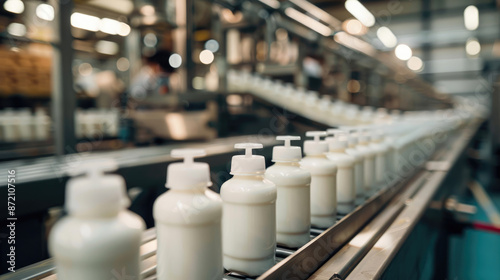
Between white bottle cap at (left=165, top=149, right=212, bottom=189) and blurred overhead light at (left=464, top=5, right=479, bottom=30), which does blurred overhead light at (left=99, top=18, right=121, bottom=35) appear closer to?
white bottle cap at (left=165, top=149, right=212, bottom=189)

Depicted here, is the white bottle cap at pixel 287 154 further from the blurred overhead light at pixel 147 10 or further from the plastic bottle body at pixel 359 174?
the blurred overhead light at pixel 147 10

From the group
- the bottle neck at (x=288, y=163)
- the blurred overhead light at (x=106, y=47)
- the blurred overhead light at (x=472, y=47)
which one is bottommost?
the bottle neck at (x=288, y=163)

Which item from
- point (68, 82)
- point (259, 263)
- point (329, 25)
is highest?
point (329, 25)

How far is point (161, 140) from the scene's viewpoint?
2.29 meters

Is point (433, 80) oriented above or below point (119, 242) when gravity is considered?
above

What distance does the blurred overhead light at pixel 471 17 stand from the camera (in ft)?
43.6

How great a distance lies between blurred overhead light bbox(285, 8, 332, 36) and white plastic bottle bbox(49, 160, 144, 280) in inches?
54.4

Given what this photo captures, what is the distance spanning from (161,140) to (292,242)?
70.9 inches

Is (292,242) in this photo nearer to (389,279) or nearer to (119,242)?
(389,279)

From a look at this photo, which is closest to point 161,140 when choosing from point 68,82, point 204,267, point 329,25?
point 68,82

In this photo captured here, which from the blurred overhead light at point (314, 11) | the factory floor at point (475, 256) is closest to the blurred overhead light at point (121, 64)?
the blurred overhead light at point (314, 11)

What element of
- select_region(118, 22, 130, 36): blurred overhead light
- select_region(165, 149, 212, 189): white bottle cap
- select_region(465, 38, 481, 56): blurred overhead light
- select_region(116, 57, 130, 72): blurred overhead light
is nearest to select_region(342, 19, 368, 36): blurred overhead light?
select_region(165, 149, 212, 189): white bottle cap

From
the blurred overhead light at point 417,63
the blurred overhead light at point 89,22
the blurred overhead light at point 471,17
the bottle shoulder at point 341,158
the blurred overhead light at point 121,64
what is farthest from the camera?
the blurred overhead light at point 417,63

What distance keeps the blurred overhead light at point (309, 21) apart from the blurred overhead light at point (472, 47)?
15.7 meters
